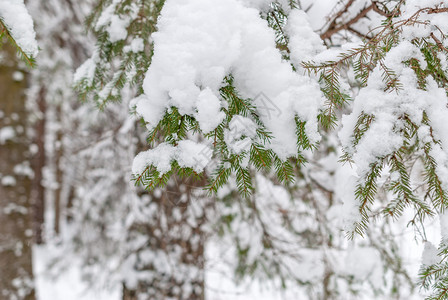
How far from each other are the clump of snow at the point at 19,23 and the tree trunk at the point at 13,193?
214 cm

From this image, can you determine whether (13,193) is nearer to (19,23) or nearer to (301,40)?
(19,23)

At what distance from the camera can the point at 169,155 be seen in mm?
904

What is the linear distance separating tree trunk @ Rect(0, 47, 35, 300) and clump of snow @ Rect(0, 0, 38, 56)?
7.03 feet

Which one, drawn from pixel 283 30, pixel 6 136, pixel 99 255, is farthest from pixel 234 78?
pixel 99 255

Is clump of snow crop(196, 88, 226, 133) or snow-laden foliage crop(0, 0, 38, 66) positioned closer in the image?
clump of snow crop(196, 88, 226, 133)

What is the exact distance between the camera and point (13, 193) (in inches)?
107

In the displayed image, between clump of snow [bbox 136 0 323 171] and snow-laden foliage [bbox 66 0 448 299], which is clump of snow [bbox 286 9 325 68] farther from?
clump of snow [bbox 136 0 323 171]

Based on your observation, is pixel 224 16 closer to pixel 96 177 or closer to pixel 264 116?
pixel 264 116

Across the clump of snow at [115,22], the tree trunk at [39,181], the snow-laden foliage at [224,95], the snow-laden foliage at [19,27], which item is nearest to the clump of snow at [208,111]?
the snow-laden foliage at [224,95]

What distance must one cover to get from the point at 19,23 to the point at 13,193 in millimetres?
2236

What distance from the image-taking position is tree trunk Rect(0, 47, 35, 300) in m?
2.62

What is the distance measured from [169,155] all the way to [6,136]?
8.46ft

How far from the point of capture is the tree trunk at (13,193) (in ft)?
8.58

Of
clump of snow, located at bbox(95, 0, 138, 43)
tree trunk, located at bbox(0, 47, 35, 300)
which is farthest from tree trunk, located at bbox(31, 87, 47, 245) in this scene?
clump of snow, located at bbox(95, 0, 138, 43)
